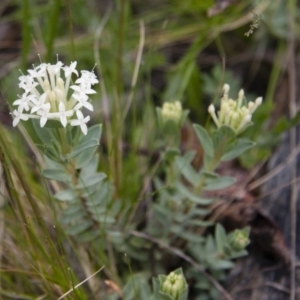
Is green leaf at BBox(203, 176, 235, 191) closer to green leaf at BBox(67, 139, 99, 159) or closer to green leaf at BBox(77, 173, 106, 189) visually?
green leaf at BBox(77, 173, 106, 189)

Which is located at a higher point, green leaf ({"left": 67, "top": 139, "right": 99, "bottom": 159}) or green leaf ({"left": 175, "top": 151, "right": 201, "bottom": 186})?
green leaf ({"left": 67, "top": 139, "right": 99, "bottom": 159})

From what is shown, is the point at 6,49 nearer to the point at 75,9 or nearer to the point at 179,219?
the point at 75,9

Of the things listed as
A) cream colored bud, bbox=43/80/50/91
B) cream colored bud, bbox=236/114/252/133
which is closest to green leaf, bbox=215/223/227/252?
cream colored bud, bbox=236/114/252/133

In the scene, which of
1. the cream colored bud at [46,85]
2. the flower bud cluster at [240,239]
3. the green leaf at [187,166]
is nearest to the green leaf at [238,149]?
the green leaf at [187,166]

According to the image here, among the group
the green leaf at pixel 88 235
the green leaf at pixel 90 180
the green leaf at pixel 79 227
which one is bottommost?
the green leaf at pixel 88 235

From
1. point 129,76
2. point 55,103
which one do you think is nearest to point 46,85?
point 55,103

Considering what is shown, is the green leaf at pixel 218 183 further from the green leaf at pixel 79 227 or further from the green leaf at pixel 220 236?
the green leaf at pixel 79 227
